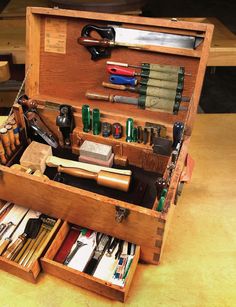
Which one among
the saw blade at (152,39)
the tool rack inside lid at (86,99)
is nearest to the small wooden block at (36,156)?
the tool rack inside lid at (86,99)

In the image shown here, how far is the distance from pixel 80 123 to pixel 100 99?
115 millimetres

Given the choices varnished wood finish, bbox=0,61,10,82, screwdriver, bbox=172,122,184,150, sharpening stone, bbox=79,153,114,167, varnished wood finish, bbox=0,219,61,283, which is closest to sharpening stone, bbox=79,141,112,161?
sharpening stone, bbox=79,153,114,167

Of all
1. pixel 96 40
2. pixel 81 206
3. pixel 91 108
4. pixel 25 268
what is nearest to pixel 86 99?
pixel 91 108

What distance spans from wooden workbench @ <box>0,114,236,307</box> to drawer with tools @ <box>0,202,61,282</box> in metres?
0.04

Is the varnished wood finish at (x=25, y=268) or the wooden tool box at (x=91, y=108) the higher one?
the wooden tool box at (x=91, y=108)

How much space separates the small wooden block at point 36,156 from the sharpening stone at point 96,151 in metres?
0.12

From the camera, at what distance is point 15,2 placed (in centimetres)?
215

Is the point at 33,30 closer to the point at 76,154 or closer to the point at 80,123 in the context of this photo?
the point at 80,123

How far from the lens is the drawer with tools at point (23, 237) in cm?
77

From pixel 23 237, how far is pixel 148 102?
0.59m

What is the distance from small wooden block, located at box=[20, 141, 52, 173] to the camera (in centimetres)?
101

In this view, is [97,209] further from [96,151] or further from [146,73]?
[146,73]

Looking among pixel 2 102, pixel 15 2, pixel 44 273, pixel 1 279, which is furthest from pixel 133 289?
pixel 15 2

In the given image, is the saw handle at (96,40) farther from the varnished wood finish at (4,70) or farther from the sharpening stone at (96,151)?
the varnished wood finish at (4,70)
